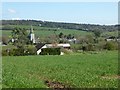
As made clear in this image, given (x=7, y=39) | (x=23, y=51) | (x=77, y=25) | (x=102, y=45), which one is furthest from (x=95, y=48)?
(x=77, y=25)

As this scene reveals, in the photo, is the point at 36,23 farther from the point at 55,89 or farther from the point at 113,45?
the point at 55,89

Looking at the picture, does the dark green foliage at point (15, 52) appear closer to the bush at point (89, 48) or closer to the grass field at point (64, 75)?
the bush at point (89, 48)

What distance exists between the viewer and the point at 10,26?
13200 cm

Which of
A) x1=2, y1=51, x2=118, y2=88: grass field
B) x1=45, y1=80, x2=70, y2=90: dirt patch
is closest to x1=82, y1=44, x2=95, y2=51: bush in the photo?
x1=2, y1=51, x2=118, y2=88: grass field

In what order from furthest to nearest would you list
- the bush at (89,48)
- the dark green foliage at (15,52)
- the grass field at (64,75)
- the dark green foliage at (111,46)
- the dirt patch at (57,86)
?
the dark green foliage at (111,46) → the bush at (89,48) → the dark green foliage at (15,52) → the grass field at (64,75) → the dirt patch at (57,86)

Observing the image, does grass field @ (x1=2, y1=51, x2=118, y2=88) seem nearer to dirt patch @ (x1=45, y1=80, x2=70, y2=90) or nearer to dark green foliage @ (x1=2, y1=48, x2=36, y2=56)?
dirt patch @ (x1=45, y1=80, x2=70, y2=90)

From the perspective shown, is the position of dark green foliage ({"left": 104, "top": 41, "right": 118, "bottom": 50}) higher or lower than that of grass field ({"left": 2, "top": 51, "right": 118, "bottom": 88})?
lower

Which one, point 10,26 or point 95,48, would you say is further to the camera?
point 10,26

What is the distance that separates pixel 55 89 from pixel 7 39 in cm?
10210

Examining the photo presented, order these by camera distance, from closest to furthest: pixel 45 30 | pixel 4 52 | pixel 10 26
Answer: pixel 4 52, pixel 10 26, pixel 45 30

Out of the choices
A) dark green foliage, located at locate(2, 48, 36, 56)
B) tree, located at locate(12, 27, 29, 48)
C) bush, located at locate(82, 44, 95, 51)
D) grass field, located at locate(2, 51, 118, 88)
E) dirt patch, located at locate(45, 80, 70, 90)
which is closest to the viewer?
dirt patch, located at locate(45, 80, 70, 90)

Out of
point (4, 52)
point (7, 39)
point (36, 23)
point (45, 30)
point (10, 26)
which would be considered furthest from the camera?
point (36, 23)

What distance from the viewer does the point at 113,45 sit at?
8281 cm

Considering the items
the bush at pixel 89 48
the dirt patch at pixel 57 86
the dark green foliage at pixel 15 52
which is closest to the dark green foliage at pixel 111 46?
the bush at pixel 89 48
